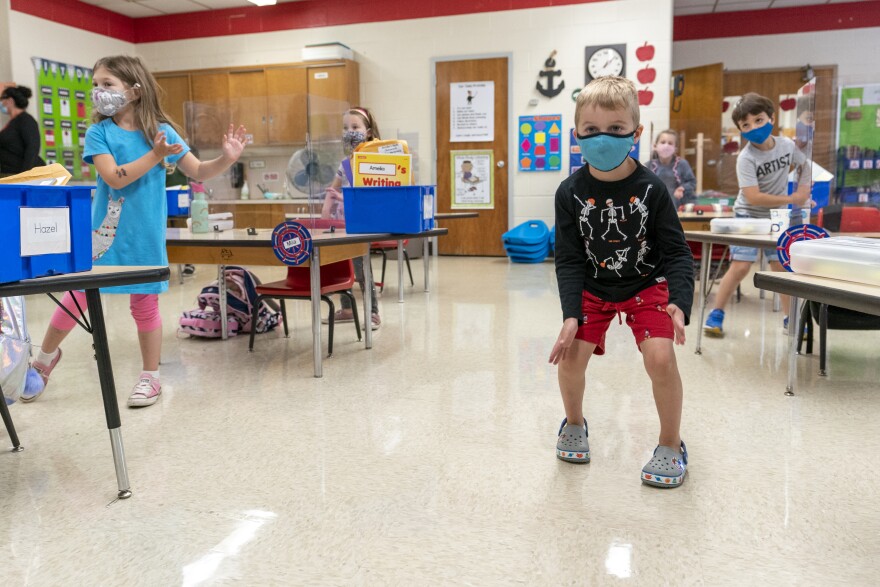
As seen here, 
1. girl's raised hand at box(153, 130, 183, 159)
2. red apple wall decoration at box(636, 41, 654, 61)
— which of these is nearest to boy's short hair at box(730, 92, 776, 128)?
girl's raised hand at box(153, 130, 183, 159)

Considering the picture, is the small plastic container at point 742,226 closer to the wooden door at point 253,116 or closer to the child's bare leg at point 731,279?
the child's bare leg at point 731,279

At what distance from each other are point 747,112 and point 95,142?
9.98ft

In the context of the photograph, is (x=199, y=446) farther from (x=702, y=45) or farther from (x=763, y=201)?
(x=702, y=45)

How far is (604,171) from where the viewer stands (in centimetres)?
180

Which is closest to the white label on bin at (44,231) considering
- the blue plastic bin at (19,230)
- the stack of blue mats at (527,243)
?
the blue plastic bin at (19,230)

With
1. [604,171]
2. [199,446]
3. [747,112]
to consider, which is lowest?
[199,446]

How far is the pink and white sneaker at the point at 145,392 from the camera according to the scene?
2607 mm

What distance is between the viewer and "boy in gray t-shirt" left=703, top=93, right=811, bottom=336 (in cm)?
365

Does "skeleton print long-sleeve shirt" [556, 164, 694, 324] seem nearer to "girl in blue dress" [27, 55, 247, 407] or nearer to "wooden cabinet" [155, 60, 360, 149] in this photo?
"girl in blue dress" [27, 55, 247, 407]

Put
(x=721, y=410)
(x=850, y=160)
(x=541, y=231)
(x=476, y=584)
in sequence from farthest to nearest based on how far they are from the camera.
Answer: (x=541, y=231) < (x=850, y=160) < (x=721, y=410) < (x=476, y=584)

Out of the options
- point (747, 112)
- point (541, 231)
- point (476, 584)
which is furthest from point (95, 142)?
point (541, 231)

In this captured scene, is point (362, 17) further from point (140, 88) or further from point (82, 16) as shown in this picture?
point (140, 88)

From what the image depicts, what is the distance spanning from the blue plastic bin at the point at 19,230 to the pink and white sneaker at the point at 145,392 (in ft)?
3.37

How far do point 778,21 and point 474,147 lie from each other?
4.03 meters
